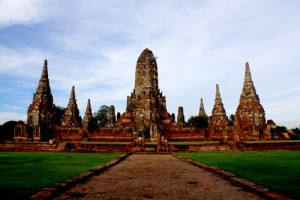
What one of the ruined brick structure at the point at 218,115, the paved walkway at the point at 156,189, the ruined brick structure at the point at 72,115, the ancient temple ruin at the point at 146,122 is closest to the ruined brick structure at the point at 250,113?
the ancient temple ruin at the point at 146,122

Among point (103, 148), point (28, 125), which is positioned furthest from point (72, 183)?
point (28, 125)

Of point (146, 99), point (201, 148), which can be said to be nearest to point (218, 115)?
point (146, 99)

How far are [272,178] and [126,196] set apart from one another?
12.5 ft

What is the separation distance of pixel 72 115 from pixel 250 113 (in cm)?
2647

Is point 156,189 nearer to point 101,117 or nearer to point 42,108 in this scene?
point 42,108

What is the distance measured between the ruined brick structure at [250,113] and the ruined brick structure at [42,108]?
25.9 metres

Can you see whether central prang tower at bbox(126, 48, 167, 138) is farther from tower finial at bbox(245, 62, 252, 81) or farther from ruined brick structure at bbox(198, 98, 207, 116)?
ruined brick structure at bbox(198, 98, 207, 116)

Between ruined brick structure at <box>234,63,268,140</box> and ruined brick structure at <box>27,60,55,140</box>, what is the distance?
2587cm

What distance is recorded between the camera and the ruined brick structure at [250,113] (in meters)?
36.6

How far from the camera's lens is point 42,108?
37250 mm

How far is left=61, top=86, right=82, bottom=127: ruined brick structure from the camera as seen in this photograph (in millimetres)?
41219

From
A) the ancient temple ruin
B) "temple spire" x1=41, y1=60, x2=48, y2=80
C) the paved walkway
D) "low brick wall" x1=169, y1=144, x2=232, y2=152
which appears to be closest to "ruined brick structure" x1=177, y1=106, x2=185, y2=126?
the ancient temple ruin

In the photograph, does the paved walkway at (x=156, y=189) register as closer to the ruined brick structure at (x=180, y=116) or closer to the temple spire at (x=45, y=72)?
the temple spire at (x=45, y=72)

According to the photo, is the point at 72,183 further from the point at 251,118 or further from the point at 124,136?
the point at 251,118
